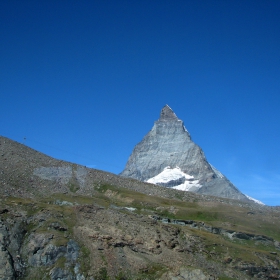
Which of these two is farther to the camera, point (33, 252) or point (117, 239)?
point (117, 239)

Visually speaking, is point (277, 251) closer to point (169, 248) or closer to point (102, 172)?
point (169, 248)

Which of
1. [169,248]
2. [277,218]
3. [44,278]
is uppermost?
[277,218]

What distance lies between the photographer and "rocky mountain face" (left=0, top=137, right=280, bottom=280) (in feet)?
176

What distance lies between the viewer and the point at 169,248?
204 feet

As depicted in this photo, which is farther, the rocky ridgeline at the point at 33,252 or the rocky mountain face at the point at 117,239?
the rocky mountain face at the point at 117,239

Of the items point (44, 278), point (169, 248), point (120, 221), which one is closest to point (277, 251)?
point (169, 248)

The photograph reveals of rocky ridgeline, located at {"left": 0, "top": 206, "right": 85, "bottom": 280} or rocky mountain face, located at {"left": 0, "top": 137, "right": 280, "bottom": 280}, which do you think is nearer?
rocky ridgeline, located at {"left": 0, "top": 206, "right": 85, "bottom": 280}

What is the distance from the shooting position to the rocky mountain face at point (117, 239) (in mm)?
53656

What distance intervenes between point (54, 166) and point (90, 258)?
202 feet

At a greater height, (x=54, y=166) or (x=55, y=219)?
(x=54, y=166)

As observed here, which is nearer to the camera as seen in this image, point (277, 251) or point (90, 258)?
point (90, 258)

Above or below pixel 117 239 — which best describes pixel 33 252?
below

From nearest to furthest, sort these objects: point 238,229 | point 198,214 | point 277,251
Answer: point 277,251 < point 238,229 < point 198,214

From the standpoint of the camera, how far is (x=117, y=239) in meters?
60.3
